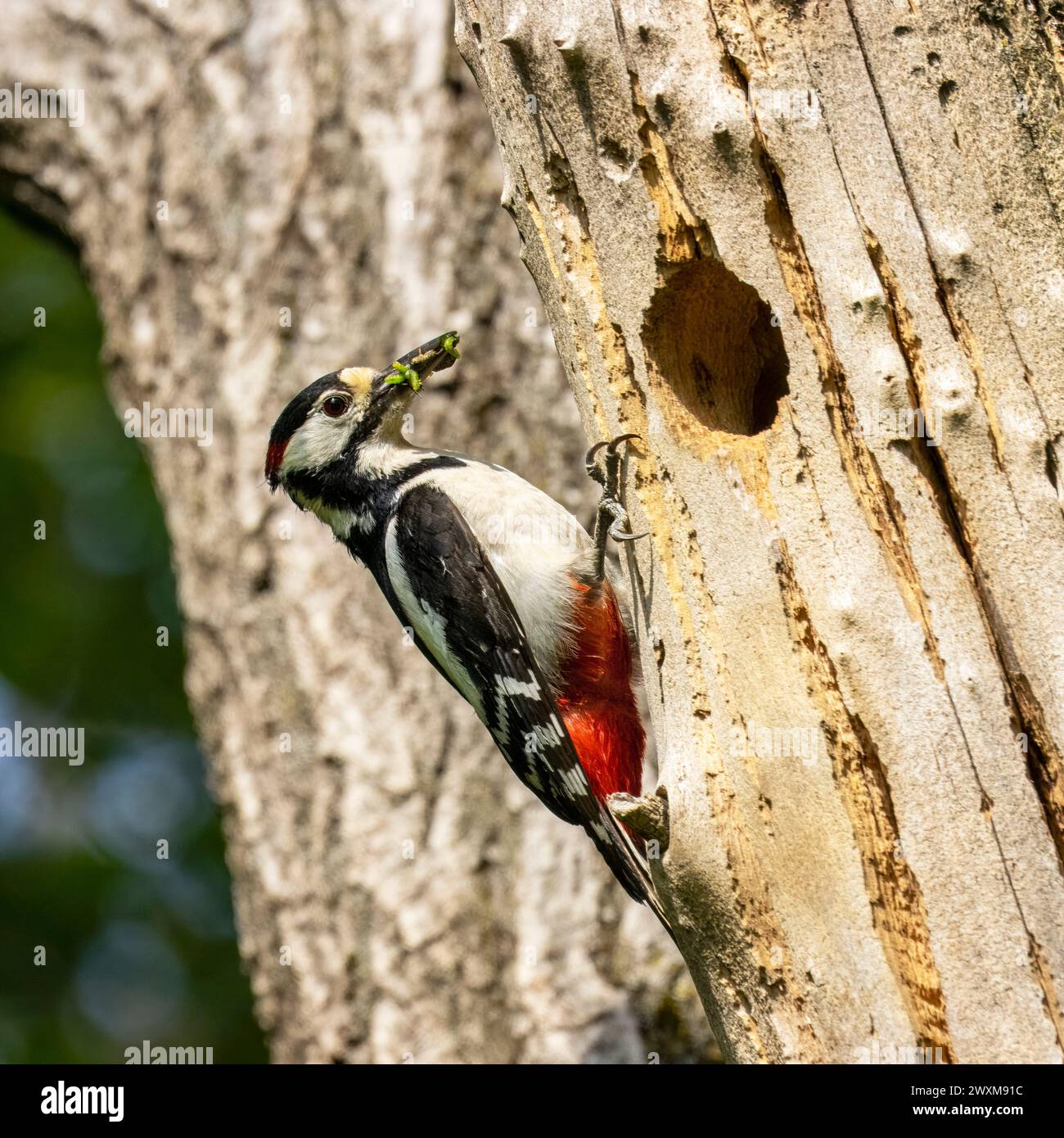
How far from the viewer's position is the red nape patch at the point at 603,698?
3.65 meters

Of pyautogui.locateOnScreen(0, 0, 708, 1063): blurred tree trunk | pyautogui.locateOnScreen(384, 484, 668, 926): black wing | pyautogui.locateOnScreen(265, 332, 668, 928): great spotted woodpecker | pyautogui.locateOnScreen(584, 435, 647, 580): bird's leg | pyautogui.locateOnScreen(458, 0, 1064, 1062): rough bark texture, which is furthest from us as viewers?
pyautogui.locateOnScreen(0, 0, 708, 1063): blurred tree trunk

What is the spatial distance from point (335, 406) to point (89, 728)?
3.66 meters

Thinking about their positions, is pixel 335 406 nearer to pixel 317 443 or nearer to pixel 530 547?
pixel 317 443

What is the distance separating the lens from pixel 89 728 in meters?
6.82

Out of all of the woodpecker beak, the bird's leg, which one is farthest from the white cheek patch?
the bird's leg

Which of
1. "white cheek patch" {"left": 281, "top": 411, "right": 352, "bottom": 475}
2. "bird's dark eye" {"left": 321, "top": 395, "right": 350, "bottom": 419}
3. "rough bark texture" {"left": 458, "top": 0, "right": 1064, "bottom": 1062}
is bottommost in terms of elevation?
"rough bark texture" {"left": 458, "top": 0, "right": 1064, "bottom": 1062}

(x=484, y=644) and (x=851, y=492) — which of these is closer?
(x=851, y=492)

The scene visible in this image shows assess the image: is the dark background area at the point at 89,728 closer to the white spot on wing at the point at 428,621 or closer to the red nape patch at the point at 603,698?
the white spot on wing at the point at 428,621

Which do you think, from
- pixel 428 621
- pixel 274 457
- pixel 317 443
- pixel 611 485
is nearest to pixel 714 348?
pixel 611 485

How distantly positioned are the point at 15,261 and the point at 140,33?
2327 mm

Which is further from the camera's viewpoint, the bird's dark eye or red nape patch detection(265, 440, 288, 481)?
red nape patch detection(265, 440, 288, 481)

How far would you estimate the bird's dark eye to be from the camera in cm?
391

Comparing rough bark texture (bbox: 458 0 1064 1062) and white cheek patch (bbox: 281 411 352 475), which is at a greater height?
white cheek patch (bbox: 281 411 352 475)

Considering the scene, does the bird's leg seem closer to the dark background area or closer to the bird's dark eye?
the bird's dark eye
